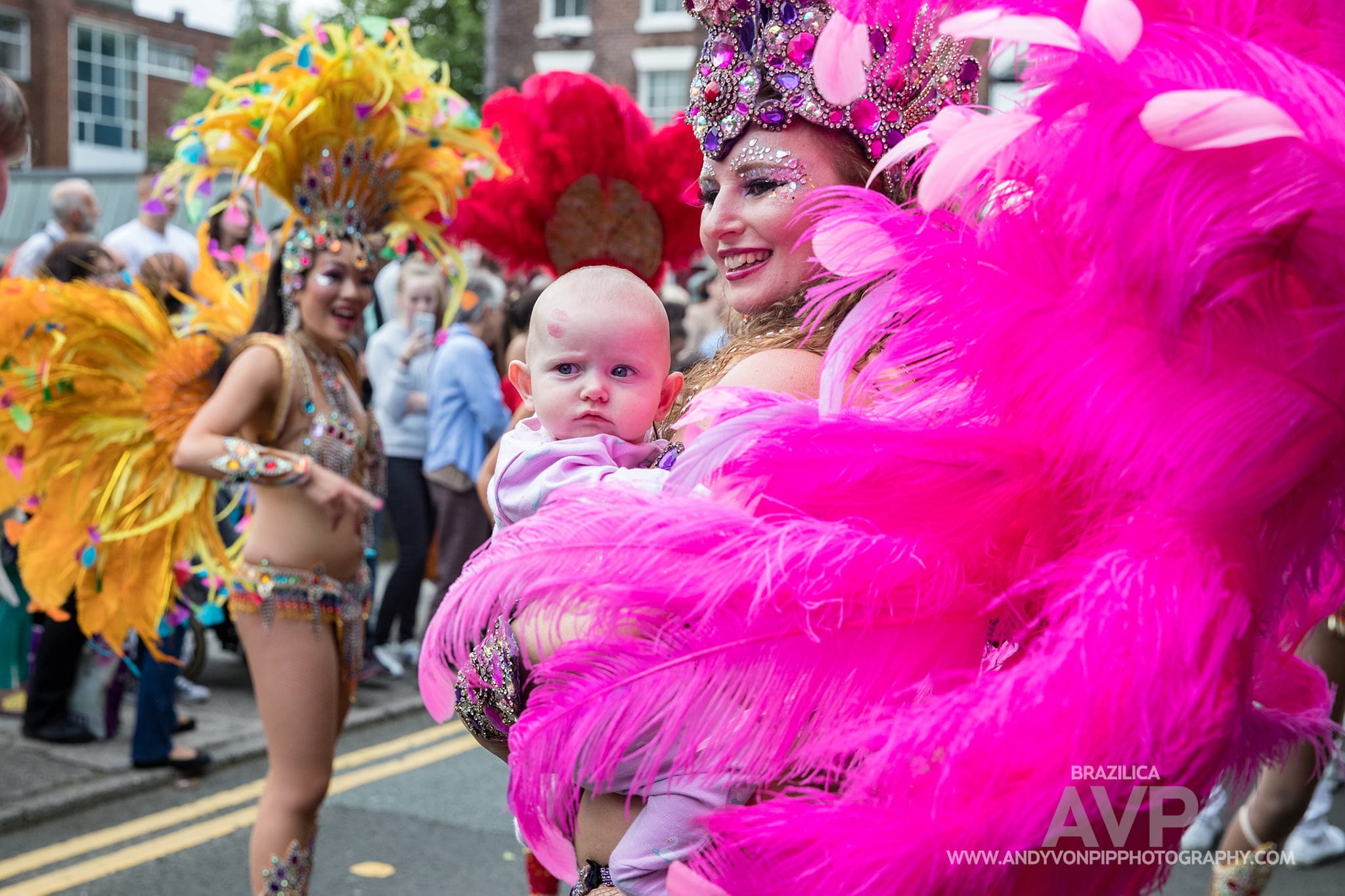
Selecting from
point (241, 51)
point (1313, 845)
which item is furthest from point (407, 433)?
point (241, 51)

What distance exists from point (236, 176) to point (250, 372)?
90 cm

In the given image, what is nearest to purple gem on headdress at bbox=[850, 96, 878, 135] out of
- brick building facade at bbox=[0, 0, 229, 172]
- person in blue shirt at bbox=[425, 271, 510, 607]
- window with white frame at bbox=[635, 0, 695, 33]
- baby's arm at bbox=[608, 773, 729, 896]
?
baby's arm at bbox=[608, 773, 729, 896]

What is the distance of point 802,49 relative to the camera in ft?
5.58

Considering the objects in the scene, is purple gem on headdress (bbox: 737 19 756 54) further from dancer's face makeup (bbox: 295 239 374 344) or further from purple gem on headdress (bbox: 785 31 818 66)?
dancer's face makeup (bbox: 295 239 374 344)

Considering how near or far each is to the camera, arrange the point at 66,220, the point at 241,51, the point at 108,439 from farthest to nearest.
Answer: the point at 241,51
the point at 66,220
the point at 108,439

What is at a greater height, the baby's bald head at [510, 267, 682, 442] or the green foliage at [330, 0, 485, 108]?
the green foliage at [330, 0, 485, 108]

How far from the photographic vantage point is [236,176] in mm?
4156

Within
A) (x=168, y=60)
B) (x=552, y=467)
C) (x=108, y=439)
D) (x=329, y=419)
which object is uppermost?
(x=168, y=60)

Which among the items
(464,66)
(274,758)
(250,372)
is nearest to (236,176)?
(250,372)

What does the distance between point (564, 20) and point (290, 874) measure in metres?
21.0

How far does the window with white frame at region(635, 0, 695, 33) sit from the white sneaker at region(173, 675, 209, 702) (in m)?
17.4

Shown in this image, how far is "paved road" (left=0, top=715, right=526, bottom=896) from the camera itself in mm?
4191

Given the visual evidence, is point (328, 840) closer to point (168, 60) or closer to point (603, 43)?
point (603, 43)

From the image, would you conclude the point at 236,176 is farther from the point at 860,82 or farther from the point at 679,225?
the point at 860,82
